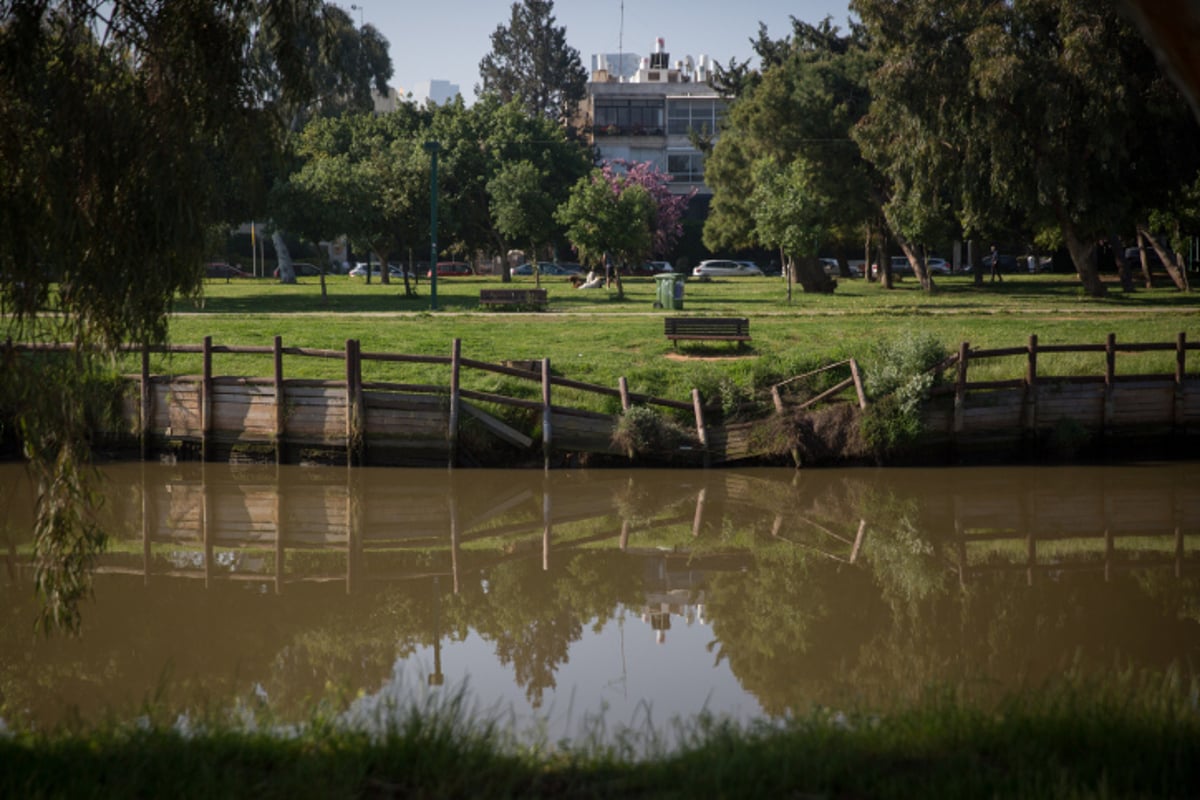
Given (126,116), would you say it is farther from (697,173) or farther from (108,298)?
(697,173)

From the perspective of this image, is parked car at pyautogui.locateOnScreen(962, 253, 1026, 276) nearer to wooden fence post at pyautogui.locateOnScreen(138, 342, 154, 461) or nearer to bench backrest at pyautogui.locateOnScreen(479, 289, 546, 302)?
bench backrest at pyautogui.locateOnScreen(479, 289, 546, 302)

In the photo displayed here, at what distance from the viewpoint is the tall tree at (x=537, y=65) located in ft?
312

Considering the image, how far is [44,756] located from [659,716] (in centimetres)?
485

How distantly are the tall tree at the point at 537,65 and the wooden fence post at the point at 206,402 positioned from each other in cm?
7608

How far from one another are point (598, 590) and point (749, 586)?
6.18ft

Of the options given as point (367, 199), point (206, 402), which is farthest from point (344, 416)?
point (367, 199)

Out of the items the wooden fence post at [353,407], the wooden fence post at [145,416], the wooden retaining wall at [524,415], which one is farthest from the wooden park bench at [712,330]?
the wooden fence post at [145,416]

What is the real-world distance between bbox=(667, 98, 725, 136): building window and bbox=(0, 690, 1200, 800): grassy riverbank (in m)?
78.5

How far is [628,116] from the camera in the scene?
83812mm

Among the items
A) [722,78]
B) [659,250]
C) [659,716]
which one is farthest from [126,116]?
[659,250]

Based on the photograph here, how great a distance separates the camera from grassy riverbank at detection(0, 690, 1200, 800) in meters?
6.16

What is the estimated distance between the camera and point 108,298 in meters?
9.56

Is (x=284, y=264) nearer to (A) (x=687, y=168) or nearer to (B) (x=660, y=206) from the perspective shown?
(B) (x=660, y=206)

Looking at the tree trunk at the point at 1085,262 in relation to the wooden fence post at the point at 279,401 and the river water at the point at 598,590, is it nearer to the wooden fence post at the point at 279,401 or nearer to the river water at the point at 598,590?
the river water at the point at 598,590
